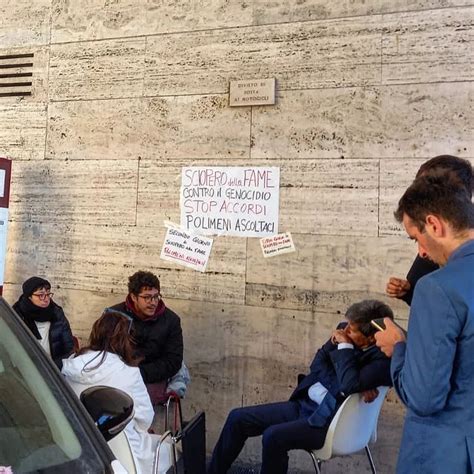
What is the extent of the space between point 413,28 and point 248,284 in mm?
2306

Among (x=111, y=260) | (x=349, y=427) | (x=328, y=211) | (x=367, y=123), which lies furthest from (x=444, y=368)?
(x=111, y=260)

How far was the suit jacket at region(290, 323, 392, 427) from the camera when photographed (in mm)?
3043

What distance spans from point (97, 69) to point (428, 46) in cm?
280

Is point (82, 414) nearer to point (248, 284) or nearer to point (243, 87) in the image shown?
point (248, 284)

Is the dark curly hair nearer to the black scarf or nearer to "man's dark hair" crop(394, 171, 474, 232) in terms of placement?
the black scarf

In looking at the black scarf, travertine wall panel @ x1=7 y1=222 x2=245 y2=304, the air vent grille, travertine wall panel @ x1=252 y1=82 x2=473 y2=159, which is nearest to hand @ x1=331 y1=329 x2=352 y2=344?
travertine wall panel @ x1=7 y1=222 x2=245 y2=304

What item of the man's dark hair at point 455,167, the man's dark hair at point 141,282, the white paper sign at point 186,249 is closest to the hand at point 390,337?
the man's dark hair at point 455,167

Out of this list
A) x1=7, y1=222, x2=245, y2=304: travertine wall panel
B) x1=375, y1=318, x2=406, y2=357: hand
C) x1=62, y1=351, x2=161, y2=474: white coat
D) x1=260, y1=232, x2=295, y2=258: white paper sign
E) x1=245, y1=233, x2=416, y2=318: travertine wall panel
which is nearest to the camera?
x1=375, y1=318, x2=406, y2=357: hand

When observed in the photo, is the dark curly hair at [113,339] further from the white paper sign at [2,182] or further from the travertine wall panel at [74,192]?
the travertine wall panel at [74,192]

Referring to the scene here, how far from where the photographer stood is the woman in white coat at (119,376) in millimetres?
2918

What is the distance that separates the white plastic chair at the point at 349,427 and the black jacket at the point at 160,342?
1.22 metres

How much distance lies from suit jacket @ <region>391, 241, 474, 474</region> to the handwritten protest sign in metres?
2.69

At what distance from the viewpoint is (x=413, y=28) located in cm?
419

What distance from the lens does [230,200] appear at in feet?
15.0
